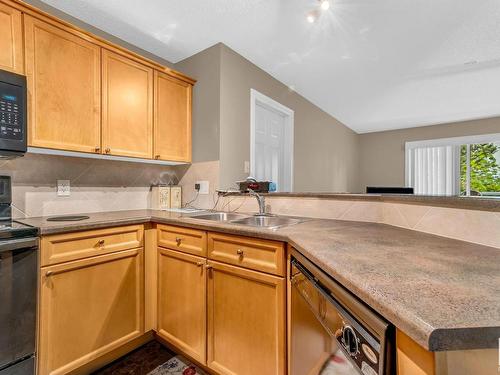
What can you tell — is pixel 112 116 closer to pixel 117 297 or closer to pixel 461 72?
pixel 117 297

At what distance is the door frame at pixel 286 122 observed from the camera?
238 cm

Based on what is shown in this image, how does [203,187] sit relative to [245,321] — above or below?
above

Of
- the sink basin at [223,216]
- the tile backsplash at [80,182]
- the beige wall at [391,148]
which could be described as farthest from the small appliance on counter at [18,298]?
the beige wall at [391,148]

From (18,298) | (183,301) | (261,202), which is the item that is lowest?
(183,301)

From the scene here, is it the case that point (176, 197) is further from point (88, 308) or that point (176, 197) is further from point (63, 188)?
point (88, 308)

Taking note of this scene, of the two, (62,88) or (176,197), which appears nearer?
(62,88)

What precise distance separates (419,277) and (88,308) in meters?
1.59

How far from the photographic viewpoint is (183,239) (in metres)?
1.50

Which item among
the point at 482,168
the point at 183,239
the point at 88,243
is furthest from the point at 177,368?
the point at 482,168

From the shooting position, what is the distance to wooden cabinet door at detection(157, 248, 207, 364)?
4.59 ft

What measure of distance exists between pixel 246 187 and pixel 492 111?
481 cm

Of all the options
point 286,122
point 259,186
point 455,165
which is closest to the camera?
point 259,186

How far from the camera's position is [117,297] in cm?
149

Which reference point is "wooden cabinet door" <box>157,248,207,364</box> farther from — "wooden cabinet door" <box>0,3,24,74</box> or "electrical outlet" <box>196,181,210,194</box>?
"wooden cabinet door" <box>0,3,24,74</box>
